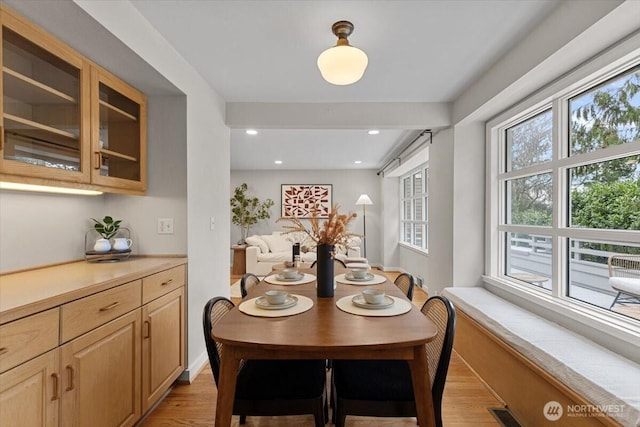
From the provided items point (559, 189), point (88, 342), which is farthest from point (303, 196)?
point (88, 342)

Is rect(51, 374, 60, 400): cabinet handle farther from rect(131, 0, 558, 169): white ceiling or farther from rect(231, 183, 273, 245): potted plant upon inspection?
rect(231, 183, 273, 245): potted plant

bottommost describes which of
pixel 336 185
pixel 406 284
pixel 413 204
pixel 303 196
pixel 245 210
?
pixel 406 284

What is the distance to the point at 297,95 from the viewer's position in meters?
2.73

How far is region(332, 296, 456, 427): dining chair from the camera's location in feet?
4.04

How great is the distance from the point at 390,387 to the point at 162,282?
1.44 m

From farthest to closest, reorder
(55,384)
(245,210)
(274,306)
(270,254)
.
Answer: (245,210) < (270,254) < (274,306) < (55,384)

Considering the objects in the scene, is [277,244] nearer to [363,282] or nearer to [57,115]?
[363,282]

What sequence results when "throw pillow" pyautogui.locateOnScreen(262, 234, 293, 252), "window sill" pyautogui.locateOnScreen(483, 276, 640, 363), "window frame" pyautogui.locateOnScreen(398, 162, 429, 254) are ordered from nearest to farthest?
"window sill" pyautogui.locateOnScreen(483, 276, 640, 363)
"window frame" pyautogui.locateOnScreen(398, 162, 429, 254)
"throw pillow" pyautogui.locateOnScreen(262, 234, 293, 252)

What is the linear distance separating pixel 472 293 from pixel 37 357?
111 inches

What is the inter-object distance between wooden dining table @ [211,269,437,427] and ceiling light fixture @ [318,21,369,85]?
1236 mm

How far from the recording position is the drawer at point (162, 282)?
1.69 m

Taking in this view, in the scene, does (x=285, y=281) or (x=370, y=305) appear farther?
(x=285, y=281)

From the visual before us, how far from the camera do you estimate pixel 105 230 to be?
1.99 m

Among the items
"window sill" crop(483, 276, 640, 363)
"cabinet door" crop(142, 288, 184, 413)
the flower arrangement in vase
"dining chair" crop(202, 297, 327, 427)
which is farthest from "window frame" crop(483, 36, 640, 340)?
"cabinet door" crop(142, 288, 184, 413)
